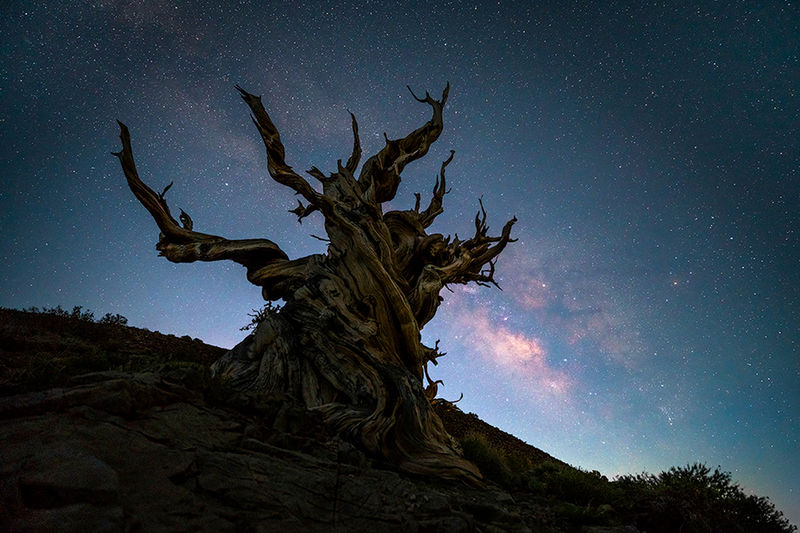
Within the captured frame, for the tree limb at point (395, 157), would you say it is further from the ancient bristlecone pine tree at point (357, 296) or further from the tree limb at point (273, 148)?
the tree limb at point (273, 148)

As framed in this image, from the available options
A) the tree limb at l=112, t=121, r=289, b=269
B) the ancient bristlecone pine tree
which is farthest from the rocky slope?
the tree limb at l=112, t=121, r=289, b=269

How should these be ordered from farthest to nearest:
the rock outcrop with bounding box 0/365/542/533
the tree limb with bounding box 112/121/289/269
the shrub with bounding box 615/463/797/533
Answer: the tree limb with bounding box 112/121/289/269 < the shrub with bounding box 615/463/797/533 < the rock outcrop with bounding box 0/365/542/533

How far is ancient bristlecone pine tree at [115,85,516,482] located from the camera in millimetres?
6555

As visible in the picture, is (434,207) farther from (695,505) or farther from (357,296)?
(695,505)

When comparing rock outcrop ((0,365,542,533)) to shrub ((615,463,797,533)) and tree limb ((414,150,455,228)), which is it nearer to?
shrub ((615,463,797,533))

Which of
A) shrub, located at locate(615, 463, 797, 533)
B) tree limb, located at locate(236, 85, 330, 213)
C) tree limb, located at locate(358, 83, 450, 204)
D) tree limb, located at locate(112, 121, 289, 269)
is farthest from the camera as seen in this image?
tree limb, located at locate(358, 83, 450, 204)

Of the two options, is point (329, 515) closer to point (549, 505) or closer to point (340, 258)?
point (549, 505)

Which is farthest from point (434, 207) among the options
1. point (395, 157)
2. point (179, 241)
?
point (179, 241)

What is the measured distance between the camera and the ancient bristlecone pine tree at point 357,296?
6.55m

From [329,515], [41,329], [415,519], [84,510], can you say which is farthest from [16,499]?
[41,329]

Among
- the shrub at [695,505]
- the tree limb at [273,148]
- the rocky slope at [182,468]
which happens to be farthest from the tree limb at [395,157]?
the shrub at [695,505]

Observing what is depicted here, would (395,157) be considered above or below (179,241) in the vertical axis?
above

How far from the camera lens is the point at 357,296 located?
895 centimetres

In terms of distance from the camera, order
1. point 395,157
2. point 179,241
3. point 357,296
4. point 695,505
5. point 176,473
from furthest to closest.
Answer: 1. point 395,157
2. point 179,241
3. point 357,296
4. point 695,505
5. point 176,473
